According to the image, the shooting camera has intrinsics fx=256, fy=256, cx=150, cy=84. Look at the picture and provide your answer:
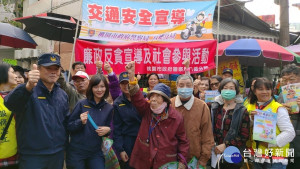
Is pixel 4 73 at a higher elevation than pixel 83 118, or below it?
higher

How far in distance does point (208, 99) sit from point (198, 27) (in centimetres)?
204

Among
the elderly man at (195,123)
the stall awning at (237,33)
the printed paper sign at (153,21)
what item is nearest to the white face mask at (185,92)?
the elderly man at (195,123)

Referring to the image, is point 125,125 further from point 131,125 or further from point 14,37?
point 14,37

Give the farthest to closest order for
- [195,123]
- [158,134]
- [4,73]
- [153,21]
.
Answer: [153,21] → [195,123] → [158,134] → [4,73]

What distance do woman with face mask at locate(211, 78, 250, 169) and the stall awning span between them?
6680mm

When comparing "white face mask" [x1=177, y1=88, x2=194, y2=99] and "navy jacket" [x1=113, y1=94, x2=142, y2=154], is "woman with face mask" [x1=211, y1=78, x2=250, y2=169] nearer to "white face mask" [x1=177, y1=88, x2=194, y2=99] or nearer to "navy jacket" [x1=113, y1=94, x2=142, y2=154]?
"white face mask" [x1=177, y1=88, x2=194, y2=99]

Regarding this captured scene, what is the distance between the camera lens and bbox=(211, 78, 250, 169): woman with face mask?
11.5 feet

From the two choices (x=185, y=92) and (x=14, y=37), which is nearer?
(x=185, y=92)

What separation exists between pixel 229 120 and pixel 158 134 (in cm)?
109

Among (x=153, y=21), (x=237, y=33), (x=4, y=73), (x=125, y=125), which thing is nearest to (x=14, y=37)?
(x=153, y=21)

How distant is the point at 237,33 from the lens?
10.9 metres

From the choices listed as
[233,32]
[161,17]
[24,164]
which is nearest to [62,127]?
[24,164]

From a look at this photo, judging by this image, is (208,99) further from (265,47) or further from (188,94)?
(265,47)

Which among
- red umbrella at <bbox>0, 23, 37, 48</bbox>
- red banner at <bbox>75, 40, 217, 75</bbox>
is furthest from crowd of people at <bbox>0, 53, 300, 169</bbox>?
red umbrella at <bbox>0, 23, 37, 48</bbox>
